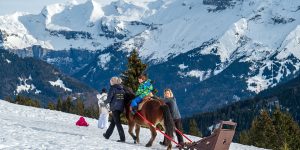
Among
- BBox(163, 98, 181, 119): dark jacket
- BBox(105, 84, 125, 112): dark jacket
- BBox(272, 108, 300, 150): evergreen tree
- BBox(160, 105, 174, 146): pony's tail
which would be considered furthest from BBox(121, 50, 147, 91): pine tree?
BBox(272, 108, 300, 150): evergreen tree

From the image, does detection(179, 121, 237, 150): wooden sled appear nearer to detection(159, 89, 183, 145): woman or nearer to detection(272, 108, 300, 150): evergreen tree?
detection(159, 89, 183, 145): woman

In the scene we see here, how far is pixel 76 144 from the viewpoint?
21.8 metres

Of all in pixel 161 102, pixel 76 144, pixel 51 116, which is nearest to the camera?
pixel 76 144

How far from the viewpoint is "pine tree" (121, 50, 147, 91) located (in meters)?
60.9

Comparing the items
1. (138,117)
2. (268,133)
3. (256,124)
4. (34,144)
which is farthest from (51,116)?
(256,124)

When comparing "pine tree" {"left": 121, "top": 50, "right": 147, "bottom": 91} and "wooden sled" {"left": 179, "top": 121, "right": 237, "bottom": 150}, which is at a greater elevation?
"wooden sled" {"left": 179, "top": 121, "right": 237, "bottom": 150}

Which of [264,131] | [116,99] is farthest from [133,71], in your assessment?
[264,131]

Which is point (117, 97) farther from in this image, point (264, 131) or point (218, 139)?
point (264, 131)

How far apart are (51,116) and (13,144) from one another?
834 inches

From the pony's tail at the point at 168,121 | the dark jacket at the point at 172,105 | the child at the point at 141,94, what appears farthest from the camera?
the dark jacket at the point at 172,105

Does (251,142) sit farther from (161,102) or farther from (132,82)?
(161,102)

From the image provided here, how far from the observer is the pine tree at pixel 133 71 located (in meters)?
60.9

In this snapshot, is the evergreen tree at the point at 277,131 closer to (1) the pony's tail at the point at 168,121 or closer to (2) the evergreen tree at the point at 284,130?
(2) the evergreen tree at the point at 284,130

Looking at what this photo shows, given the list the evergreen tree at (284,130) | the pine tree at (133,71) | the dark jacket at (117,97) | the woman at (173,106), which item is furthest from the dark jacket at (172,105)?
the evergreen tree at (284,130)
